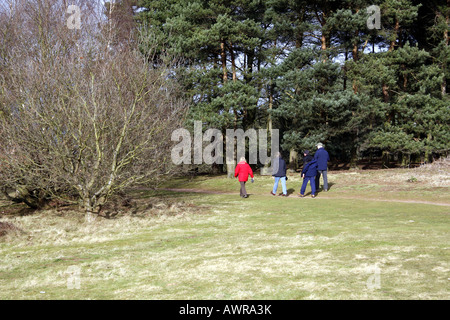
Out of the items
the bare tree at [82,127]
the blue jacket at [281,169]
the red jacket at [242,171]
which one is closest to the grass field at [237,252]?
the bare tree at [82,127]

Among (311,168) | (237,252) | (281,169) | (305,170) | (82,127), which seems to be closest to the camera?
(237,252)

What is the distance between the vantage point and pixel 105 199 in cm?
1359

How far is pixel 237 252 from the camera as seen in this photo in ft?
25.7

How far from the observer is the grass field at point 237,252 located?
552 centimetres

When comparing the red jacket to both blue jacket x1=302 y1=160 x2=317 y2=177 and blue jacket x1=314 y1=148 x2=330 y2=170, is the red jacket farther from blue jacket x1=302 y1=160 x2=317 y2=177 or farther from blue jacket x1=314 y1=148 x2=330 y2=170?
blue jacket x1=314 y1=148 x2=330 y2=170

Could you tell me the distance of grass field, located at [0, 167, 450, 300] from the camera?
5523 mm

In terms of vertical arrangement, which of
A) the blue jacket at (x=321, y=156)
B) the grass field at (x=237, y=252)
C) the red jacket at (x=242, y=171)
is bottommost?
the grass field at (x=237, y=252)

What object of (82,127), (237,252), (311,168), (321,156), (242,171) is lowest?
(237,252)

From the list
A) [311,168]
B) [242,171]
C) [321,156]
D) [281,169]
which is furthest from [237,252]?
[321,156]

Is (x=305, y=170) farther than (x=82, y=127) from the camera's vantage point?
Yes

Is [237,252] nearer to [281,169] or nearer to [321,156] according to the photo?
[281,169]

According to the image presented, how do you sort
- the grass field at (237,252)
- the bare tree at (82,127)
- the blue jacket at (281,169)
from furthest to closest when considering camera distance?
the blue jacket at (281,169)
the bare tree at (82,127)
the grass field at (237,252)

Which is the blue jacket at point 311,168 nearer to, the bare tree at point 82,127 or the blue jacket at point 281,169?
the blue jacket at point 281,169
